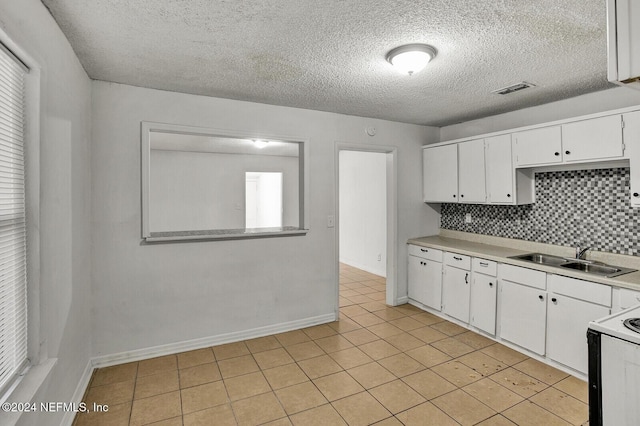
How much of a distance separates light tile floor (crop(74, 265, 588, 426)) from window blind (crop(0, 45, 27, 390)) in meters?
1.06

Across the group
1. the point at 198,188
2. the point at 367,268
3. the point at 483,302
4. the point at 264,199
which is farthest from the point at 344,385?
the point at 264,199

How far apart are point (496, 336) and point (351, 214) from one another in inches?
152

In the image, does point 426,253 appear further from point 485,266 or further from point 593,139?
point 593,139

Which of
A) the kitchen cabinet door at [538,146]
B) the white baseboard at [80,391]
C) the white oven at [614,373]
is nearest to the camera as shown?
the white oven at [614,373]

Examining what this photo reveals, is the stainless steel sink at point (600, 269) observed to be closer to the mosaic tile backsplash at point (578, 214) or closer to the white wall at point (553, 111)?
the mosaic tile backsplash at point (578, 214)

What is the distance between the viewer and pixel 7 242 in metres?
1.36

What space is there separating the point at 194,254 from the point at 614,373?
9.99ft

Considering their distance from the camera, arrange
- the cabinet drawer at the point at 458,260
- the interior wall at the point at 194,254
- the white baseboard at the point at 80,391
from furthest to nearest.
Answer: the cabinet drawer at the point at 458,260, the interior wall at the point at 194,254, the white baseboard at the point at 80,391

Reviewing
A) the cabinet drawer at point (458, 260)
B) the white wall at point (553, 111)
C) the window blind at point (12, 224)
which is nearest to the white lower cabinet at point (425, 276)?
the cabinet drawer at point (458, 260)

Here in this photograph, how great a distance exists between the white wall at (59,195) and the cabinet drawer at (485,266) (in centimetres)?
349

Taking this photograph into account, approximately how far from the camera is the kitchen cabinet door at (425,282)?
3969 millimetres

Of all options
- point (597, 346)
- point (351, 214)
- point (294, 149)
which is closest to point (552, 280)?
point (597, 346)

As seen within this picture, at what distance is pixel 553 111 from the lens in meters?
3.40

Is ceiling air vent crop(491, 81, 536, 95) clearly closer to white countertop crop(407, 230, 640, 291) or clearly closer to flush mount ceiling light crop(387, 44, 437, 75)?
flush mount ceiling light crop(387, 44, 437, 75)
